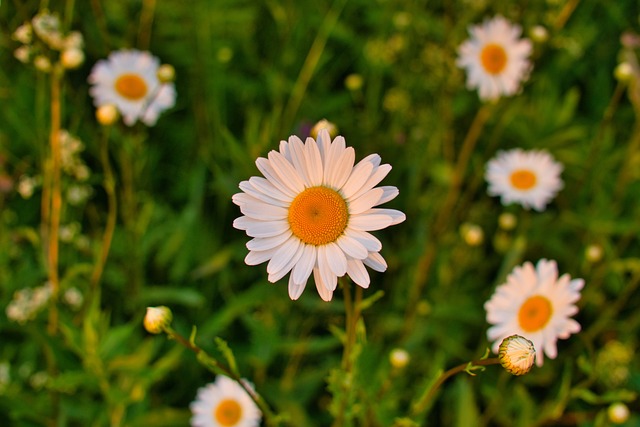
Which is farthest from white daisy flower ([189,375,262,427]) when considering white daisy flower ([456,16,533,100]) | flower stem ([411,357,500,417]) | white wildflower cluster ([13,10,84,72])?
white daisy flower ([456,16,533,100])

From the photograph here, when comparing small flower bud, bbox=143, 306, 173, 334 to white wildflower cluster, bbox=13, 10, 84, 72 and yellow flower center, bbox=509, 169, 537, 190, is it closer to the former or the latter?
white wildflower cluster, bbox=13, 10, 84, 72

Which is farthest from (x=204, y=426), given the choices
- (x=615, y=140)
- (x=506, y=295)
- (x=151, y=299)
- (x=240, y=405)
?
(x=615, y=140)

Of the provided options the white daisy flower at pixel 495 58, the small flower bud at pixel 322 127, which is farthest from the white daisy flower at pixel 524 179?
the small flower bud at pixel 322 127

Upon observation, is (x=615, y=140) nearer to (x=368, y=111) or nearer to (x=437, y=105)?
(x=437, y=105)

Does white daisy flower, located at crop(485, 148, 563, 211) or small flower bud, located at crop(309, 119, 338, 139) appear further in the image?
white daisy flower, located at crop(485, 148, 563, 211)

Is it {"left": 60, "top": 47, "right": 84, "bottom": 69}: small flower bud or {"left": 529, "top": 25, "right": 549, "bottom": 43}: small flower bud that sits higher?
{"left": 529, "top": 25, "right": 549, "bottom": 43}: small flower bud

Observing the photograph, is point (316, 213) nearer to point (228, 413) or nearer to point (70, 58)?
point (228, 413)
